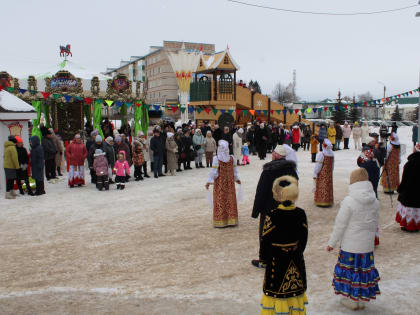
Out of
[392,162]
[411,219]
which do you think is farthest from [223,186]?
[392,162]

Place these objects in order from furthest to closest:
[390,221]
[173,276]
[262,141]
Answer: [262,141] < [390,221] < [173,276]

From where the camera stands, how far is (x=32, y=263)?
573cm

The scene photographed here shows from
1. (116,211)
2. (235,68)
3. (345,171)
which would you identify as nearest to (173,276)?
(116,211)

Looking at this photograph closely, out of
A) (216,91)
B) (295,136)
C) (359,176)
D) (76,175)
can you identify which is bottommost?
(76,175)

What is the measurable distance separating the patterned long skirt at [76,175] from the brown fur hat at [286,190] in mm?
9581

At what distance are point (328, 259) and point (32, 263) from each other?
4383mm

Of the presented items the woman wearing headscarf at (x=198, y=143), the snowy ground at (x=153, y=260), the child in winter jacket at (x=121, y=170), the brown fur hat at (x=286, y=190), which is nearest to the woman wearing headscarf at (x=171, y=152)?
the woman wearing headscarf at (x=198, y=143)

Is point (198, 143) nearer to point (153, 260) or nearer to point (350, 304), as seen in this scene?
point (153, 260)

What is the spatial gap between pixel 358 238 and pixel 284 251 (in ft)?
3.93

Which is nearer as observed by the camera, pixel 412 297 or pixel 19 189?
pixel 412 297

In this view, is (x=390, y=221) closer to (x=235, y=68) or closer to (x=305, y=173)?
(x=305, y=173)

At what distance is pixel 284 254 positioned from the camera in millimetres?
3336

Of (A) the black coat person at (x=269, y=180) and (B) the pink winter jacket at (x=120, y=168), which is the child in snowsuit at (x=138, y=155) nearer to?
(B) the pink winter jacket at (x=120, y=168)

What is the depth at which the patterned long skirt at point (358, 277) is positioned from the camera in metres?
4.09
